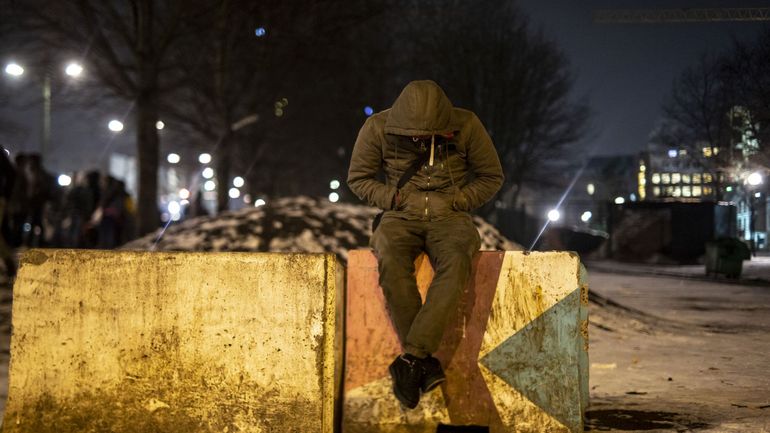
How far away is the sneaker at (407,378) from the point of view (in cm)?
421

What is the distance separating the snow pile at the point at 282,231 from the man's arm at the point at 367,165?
198 inches

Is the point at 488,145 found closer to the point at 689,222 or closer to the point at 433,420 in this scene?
the point at 433,420

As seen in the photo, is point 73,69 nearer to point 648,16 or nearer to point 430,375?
point 430,375

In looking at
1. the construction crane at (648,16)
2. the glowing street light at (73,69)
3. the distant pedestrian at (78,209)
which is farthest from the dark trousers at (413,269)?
the construction crane at (648,16)

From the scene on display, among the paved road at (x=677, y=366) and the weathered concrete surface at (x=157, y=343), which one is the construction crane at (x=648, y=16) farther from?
the weathered concrete surface at (x=157, y=343)

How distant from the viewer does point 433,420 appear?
4438 millimetres

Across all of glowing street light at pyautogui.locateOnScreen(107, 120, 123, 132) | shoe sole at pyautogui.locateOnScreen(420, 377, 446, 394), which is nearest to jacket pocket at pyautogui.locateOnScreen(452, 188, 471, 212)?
shoe sole at pyautogui.locateOnScreen(420, 377, 446, 394)

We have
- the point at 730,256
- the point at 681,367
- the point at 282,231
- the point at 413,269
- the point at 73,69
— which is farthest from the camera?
the point at 730,256

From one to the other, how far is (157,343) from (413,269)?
1302 millimetres

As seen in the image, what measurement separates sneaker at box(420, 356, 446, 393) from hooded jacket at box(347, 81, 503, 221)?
73cm

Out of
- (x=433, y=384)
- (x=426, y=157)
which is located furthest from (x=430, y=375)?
(x=426, y=157)

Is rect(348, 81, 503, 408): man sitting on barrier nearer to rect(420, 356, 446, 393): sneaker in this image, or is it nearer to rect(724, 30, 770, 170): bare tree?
rect(420, 356, 446, 393): sneaker

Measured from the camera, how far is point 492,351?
4.43 metres

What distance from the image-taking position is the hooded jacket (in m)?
4.26
